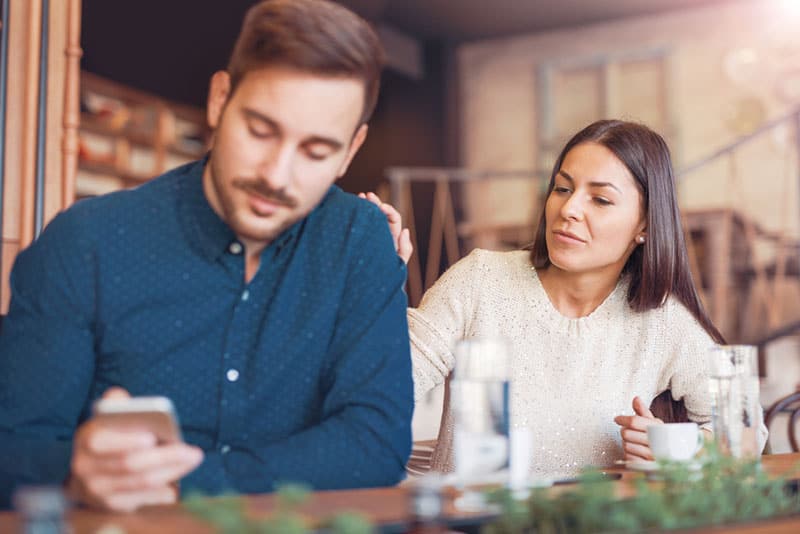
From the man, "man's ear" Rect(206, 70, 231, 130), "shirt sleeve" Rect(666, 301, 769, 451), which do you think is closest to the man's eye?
the man

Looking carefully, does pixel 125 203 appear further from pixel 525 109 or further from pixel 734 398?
pixel 525 109

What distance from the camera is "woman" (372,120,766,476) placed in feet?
6.75

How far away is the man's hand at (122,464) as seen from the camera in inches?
38.1

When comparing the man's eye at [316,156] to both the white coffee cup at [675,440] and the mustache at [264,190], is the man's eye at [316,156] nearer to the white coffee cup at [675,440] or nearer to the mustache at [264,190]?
the mustache at [264,190]

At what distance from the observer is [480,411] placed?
1.09 meters

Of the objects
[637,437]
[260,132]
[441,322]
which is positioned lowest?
[637,437]

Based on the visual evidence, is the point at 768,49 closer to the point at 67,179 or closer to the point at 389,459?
the point at 67,179

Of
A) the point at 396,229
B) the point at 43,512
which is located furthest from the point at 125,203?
the point at 43,512

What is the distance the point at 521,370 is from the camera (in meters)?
2.10

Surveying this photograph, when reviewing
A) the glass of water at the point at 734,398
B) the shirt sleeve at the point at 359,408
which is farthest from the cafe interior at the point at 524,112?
the shirt sleeve at the point at 359,408

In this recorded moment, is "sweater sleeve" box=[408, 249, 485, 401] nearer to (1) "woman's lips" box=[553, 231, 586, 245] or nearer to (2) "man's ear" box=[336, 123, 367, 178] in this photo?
(1) "woman's lips" box=[553, 231, 586, 245]

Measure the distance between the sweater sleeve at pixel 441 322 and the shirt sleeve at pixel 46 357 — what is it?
84 cm

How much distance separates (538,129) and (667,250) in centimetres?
709

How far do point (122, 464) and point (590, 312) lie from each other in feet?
4.55
